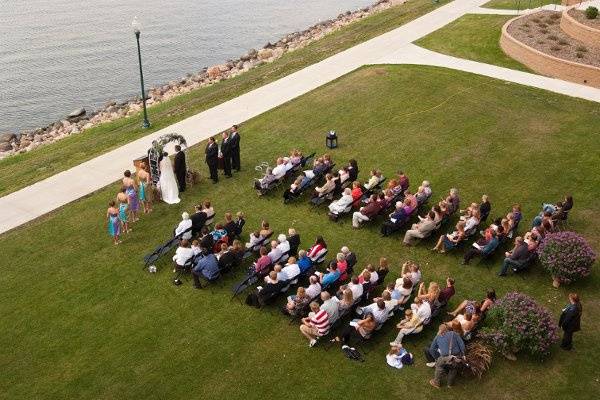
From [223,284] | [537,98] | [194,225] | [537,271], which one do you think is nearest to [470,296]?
[537,271]

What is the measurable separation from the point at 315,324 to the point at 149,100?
26.6 meters

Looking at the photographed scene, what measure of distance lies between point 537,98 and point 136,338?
18.3 meters

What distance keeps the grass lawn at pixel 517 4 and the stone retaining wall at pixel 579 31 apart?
660 centimetres

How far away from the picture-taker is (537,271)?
15031 mm

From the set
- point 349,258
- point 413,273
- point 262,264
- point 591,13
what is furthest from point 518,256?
point 591,13

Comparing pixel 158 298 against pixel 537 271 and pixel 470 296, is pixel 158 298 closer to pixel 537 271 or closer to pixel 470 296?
pixel 470 296

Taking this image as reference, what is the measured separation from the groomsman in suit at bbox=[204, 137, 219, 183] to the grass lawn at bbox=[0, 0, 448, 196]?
5.78 metres

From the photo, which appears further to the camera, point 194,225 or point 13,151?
point 13,151

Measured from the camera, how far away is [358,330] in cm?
1319

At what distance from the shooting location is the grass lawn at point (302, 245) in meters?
12.6

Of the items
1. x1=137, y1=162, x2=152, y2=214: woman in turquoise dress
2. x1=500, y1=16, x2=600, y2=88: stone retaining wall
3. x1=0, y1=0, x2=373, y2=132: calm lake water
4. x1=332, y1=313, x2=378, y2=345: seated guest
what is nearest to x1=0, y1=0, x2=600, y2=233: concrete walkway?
x1=500, y1=16, x2=600, y2=88: stone retaining wall

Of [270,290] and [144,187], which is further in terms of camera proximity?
[144,187]

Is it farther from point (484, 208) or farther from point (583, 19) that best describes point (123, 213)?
point (583, 19)

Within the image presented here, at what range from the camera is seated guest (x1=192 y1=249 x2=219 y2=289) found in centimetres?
1521
